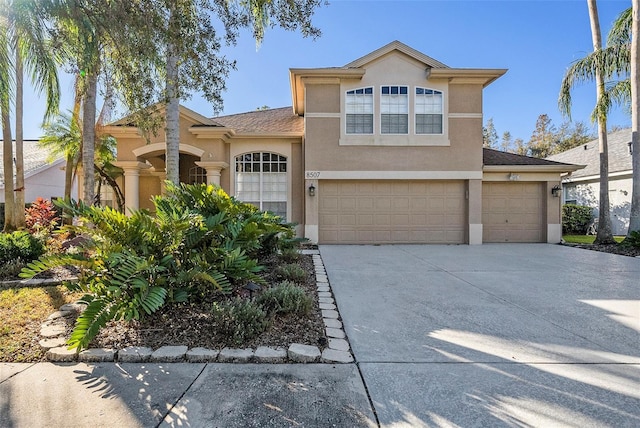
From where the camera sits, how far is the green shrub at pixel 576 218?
16.5 metres

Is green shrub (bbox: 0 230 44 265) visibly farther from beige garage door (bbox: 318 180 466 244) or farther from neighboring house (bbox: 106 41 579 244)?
beige garage door (bbox: 318 180 466 244)

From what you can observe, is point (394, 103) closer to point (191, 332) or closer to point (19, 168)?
point (191, 332)

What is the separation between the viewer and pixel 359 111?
1111 cm

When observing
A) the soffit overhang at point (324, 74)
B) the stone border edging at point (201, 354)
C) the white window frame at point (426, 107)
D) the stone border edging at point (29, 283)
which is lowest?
the stone border edging at point (201, 354)

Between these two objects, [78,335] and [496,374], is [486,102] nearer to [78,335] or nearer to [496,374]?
[496,374]

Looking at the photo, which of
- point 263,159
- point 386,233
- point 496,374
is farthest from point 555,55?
point 496,374

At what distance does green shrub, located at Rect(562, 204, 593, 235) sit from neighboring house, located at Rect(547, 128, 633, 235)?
0.58 meters

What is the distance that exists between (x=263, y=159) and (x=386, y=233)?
5.50 m

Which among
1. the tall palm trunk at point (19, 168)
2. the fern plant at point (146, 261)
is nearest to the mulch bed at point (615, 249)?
the fern plant at point (146, 261)

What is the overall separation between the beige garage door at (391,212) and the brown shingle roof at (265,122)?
10.2 feet

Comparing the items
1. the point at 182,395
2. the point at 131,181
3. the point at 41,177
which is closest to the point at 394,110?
the point at 131,181

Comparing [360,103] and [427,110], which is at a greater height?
[360,103]

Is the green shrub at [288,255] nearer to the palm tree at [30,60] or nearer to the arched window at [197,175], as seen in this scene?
the palm tree at [30,60]

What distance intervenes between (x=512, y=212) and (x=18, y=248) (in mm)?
14523
